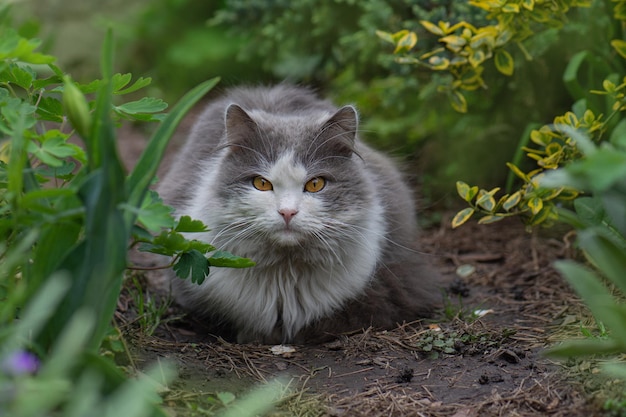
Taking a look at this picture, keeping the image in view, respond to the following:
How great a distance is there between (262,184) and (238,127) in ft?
0.94

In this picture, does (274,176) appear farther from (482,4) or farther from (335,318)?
(482,4)

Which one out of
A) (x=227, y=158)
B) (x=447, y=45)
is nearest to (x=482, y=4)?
(x=447, y=45)

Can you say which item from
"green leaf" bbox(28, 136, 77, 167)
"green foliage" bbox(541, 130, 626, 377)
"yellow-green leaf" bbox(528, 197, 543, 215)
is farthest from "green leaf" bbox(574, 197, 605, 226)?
"green leaf" bbox(28, 136, 77, 167)

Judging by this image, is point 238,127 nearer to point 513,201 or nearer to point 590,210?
point 513,201

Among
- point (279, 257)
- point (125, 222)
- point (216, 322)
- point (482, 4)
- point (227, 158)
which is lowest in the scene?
point (216, 322)

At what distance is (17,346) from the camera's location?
1.83 m

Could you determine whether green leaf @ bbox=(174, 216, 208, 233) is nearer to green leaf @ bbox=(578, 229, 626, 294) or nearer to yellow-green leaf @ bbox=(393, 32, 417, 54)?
green leaf @ bbox=(578, 229, 626, 294)

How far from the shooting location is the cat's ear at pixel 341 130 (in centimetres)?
303

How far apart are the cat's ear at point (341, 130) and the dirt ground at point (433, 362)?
31.4 inches

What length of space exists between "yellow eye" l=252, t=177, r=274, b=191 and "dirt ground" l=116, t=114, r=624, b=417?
658 millimetres

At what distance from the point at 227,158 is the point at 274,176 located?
317 mm

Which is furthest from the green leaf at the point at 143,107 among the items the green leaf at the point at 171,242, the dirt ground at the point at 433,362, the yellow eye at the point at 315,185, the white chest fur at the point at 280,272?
the dirt ground at the point at 433,362

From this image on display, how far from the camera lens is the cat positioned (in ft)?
9.57

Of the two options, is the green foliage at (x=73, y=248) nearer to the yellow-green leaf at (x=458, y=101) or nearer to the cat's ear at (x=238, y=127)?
the cat's ear at (x=238, y=127)
